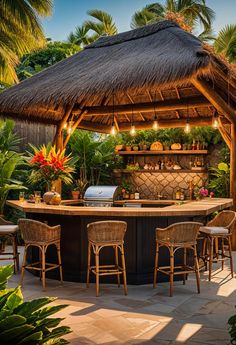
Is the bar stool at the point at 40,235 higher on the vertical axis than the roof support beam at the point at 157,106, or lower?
lower

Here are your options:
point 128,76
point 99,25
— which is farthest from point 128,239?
point 99,25

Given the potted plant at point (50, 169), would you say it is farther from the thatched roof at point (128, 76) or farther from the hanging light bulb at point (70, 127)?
the hanging light bulb at point (70, 127)

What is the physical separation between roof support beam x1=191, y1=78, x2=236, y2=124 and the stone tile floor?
2938 millimetres

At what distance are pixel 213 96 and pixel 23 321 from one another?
20.7 feet

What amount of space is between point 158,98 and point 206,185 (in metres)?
2.49

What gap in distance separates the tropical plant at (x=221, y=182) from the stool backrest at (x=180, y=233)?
4469 millimetres

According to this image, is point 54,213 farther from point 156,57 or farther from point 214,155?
point 214,155

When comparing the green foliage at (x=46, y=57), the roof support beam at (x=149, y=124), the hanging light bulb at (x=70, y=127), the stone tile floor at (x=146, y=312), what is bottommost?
the stone tile floor at (x=146, y=312)

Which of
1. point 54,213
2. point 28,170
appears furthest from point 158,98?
point 54,213

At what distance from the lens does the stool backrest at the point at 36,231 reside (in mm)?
5645

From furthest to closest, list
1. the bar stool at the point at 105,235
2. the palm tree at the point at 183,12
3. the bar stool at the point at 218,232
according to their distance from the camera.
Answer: the palm tree at the point at 183,12 < the bar stool at the point at 218,232 < the bar stool at the point at 105,235

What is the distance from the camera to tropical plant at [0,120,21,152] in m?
10.1

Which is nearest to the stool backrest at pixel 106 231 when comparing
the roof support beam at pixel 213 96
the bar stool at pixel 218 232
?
the bar stool at pixel 218 232

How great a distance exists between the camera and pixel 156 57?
6.99m
